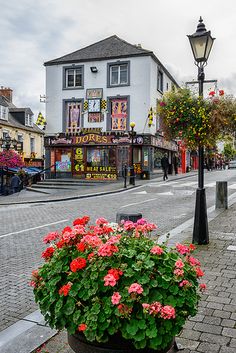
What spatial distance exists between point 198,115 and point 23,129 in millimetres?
34191

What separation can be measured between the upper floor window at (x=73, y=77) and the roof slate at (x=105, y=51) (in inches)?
28.1

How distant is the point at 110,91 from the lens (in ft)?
94.4

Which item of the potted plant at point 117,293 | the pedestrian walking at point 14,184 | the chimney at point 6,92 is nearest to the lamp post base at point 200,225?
the potted plant at point 117,293

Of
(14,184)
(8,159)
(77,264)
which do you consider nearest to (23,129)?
(8,159)

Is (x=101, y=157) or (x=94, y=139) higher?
(x=94, y=139)

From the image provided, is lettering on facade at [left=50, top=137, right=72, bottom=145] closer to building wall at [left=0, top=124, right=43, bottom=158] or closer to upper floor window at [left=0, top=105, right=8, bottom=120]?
building wall at [left=0, top=124, right=43, bottom=158]

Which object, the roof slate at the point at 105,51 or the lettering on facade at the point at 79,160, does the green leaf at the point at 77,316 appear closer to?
the lettering on facade at the point at 79,160

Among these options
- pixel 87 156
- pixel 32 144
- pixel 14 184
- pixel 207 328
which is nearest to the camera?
pixel 207 328

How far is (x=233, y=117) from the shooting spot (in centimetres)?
689

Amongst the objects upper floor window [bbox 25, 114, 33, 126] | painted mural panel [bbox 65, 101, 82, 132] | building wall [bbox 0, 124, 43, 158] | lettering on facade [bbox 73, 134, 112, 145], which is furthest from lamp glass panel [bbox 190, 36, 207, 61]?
upper floor window [bbox 25, 114, 33, 126]

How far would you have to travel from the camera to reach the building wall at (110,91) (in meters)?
27.8

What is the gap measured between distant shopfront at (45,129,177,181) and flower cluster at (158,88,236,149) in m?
19.5

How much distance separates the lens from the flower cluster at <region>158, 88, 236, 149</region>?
6816 millimetres

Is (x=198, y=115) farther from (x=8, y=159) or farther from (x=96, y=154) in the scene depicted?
(x=96, y=154)
